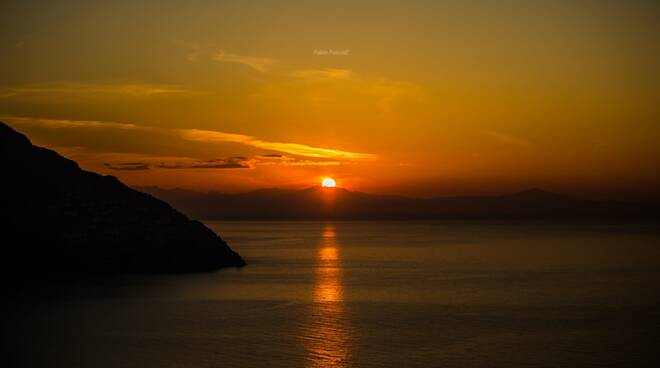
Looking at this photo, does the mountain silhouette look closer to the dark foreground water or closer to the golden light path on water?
the dark foreground water

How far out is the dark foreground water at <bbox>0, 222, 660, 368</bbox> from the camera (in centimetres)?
4750

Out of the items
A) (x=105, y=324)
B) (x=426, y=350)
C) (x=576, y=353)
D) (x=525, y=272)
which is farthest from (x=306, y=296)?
(x=525, y=272)

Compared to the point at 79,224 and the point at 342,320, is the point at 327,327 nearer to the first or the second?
the point at 342,320

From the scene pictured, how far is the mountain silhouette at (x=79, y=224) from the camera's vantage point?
8925cm

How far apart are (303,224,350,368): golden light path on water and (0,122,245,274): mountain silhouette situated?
19.7 meters

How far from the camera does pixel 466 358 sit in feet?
154

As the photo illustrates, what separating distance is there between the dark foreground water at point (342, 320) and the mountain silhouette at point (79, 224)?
4.67 meters

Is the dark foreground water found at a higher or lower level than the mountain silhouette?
lower

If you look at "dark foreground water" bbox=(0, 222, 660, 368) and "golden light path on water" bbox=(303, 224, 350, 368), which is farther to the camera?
"dark foreground water" bbox=(0, 222, 660, 368)

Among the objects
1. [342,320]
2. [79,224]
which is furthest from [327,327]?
[79,224]

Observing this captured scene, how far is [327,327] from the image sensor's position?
193 ft

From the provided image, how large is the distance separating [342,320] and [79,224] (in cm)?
4319

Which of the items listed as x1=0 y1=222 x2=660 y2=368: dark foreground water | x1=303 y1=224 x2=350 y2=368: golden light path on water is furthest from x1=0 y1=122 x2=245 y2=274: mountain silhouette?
x1=303 y1=224 x2=350 y2=368: golden light path on water

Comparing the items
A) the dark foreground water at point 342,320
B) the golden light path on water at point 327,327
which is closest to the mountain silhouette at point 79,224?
the dark foreground water at point 342,320
